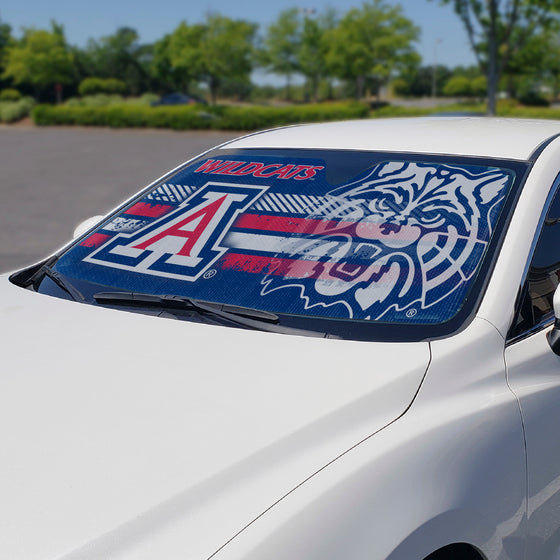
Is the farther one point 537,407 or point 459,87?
point 459,87

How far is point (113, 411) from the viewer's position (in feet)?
5.79

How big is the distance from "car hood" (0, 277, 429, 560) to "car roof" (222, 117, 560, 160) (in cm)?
98

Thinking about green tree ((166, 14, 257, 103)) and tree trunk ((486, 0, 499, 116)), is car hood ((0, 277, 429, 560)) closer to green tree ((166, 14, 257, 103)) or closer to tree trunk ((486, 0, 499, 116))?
tree trunk ((486, 0, 499, 116))

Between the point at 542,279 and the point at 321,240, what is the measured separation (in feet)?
2.33

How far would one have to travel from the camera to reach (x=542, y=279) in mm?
2336

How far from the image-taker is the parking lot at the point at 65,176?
9.97m

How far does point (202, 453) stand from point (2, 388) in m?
0.64

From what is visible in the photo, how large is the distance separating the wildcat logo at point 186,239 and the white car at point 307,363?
0.04ft

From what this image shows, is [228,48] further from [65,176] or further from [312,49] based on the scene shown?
[65,176]

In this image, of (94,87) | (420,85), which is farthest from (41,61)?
(420,85)

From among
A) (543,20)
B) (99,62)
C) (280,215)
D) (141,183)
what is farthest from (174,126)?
(99,62)

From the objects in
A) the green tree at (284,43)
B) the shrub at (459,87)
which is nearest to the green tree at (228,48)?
the green tree at (284,43)

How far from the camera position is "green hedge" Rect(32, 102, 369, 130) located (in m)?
34.2

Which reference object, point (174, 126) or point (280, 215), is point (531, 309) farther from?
point (174, 126)
